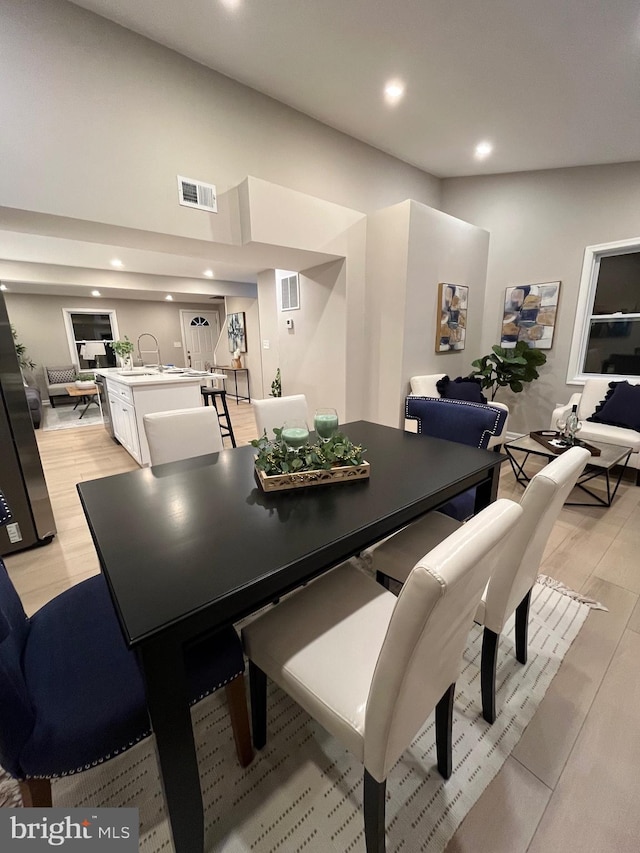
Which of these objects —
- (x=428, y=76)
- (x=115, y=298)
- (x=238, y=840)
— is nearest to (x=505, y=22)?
(x=428, y=76)

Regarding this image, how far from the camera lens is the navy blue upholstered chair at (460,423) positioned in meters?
1.92

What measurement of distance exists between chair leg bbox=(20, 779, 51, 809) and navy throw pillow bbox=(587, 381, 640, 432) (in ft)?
14.3

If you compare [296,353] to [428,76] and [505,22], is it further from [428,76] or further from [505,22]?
[505,22]

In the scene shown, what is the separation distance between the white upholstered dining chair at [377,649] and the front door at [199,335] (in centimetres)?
929

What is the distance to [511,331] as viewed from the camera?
4.42 m

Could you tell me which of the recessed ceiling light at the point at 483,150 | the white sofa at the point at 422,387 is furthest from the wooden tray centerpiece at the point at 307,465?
the recessed ceiling light at the point at 483,150

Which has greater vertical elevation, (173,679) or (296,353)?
(296,353)

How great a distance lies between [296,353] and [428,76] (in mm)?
2805

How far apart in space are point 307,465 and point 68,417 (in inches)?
270

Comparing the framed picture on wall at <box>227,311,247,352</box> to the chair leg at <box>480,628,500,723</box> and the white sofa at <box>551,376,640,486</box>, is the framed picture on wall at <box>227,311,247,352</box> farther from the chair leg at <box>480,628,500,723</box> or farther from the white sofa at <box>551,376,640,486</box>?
the chair leg at <box>480,628,500,723</box>

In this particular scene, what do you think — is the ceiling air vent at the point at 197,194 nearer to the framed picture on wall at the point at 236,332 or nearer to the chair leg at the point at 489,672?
the chair leg at the point at 489,672

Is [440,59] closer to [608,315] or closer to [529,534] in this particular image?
[608,315]

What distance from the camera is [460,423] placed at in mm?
2211

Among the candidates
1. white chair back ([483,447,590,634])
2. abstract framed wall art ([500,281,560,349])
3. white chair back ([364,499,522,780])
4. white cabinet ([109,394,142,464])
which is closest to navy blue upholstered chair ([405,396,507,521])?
white chair back ([483,447,590,634])
